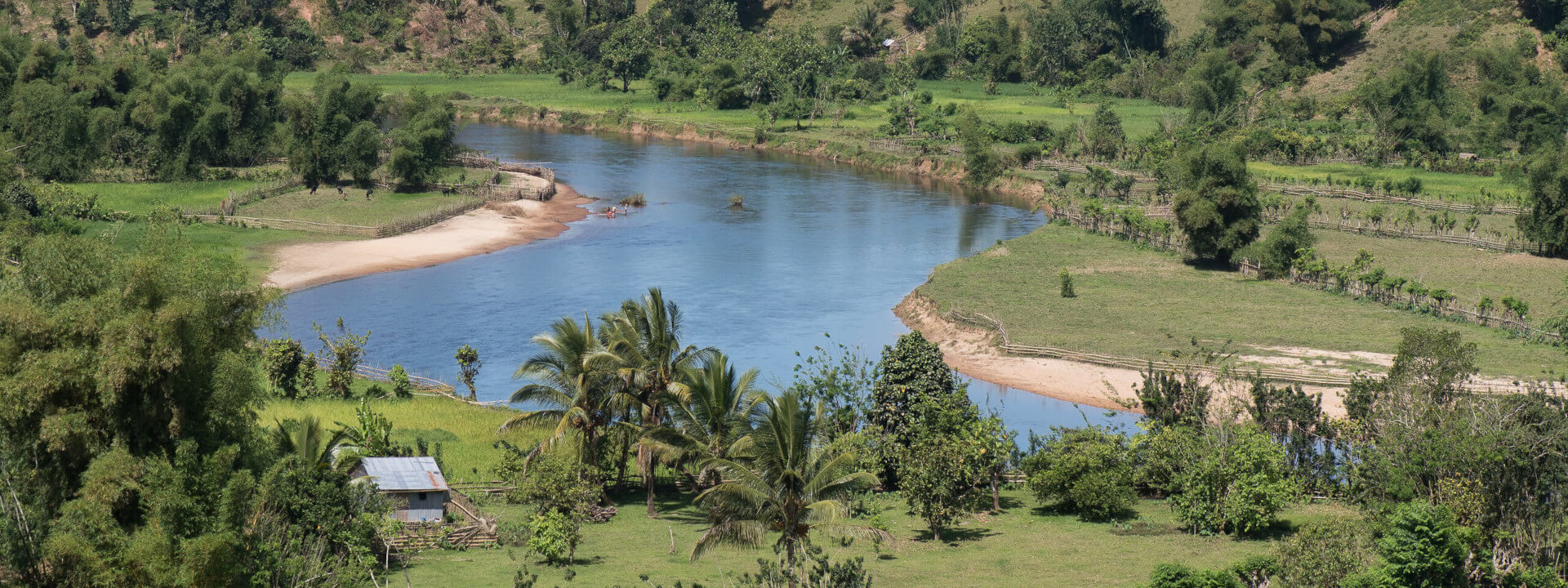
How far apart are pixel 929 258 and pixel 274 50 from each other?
344 ft

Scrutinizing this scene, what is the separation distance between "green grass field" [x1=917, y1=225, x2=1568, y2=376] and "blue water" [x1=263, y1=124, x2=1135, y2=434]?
4481 mm

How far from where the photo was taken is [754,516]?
102ft

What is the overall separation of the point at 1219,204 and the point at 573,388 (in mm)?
43828

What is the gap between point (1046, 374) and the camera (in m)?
57.4

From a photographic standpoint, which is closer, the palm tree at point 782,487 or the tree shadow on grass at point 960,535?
the palm tree at point 782,487

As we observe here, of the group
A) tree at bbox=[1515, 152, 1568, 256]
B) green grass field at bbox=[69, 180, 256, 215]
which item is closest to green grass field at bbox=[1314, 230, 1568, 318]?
tree at bbox=[1515, 152, 1568, 256]

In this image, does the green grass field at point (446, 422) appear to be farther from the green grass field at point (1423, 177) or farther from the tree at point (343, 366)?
the green grass field at point (1423, 177)

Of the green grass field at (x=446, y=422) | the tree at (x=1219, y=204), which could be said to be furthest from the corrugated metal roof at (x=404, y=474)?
the tree at (x=1219, y=204)

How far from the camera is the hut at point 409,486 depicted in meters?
36.9

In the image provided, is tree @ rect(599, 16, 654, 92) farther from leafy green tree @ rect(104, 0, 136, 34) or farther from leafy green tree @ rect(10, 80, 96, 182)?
leafy green tree @ rect(10, 80, 96, 182)

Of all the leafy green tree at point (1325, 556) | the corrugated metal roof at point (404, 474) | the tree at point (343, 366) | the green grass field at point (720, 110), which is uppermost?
the green grass field at point (720, 110)

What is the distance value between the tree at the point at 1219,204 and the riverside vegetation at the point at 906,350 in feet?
0.68

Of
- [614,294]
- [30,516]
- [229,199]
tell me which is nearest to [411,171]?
[229,199]

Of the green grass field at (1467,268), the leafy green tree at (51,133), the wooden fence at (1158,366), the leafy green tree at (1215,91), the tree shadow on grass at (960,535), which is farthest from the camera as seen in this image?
the leafy green tree at (1215,91)
